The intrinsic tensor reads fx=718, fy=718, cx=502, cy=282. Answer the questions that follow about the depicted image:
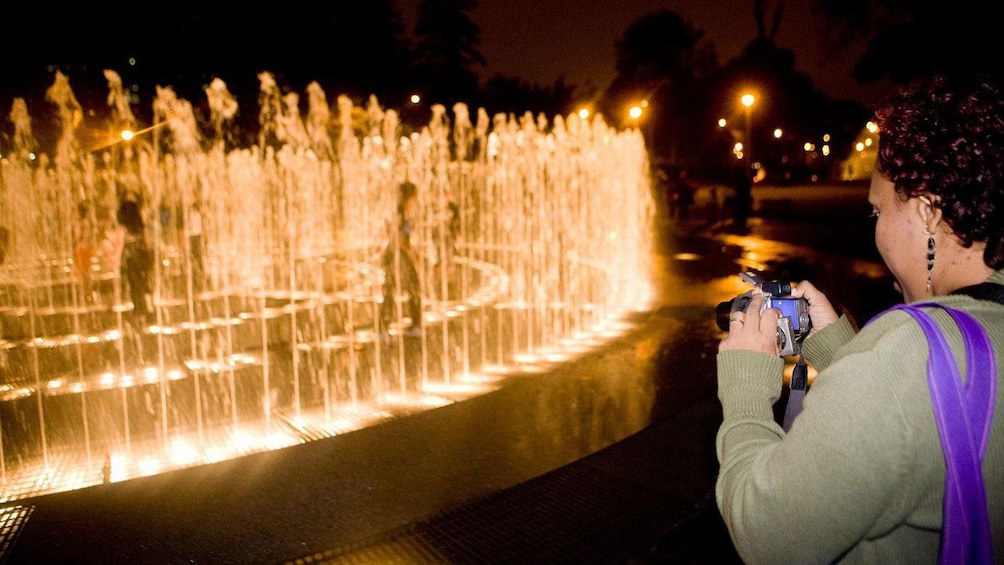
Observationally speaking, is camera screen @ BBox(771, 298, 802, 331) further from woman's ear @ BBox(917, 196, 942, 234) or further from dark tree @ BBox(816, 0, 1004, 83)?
dark tree @ BBox(816, 0, 1004, 83)

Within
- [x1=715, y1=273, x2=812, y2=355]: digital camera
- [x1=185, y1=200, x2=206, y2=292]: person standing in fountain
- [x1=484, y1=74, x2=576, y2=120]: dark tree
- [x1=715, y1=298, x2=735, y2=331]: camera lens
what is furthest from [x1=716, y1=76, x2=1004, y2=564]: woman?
Answer: [x1=484, y1=74, x2=576, y2=120]: dark tree

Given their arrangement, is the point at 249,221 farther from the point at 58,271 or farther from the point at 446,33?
the point at 446,33

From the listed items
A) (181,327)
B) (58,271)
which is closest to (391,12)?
(58,271)

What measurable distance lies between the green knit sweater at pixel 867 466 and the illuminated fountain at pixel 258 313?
404cm

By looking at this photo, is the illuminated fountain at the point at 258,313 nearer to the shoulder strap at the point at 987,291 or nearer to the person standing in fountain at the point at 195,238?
the person standing in fountain at the point at 195,238

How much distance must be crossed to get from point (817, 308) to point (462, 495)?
7.78ft

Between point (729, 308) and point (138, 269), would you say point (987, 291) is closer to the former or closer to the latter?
point (729, 308)

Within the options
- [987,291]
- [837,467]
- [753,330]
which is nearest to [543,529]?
[753,330]

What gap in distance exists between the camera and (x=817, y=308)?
78.1 inches

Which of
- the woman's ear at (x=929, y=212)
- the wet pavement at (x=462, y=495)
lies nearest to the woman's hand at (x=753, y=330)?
the woman's ear at (x=929, y=212)

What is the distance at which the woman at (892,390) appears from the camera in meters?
1.22

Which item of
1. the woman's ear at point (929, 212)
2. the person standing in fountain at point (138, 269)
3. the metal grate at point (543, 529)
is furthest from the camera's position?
the person standing in fountain at point (138, 269)

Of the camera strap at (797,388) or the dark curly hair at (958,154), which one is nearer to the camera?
the dark curly hair at (958,154)

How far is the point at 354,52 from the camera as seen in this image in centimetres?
3984
